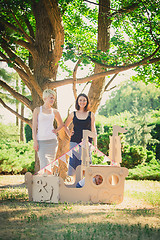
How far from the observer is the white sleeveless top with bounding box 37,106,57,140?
15.0ft

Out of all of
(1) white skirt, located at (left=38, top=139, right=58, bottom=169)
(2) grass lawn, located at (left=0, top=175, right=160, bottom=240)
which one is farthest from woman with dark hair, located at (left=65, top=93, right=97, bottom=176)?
(2) grass lawn, located at (left=0, top=175, right=160, bottom=240)

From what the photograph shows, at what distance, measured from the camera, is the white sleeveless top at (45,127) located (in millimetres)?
4559

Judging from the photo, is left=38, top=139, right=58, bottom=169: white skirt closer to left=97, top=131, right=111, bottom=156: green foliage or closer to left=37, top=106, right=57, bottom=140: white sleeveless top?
left=37, top=106, right=57, bottom=140: white sleeveless top

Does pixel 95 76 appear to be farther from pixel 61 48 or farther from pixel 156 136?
pixel 156 136

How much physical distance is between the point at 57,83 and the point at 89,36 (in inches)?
169

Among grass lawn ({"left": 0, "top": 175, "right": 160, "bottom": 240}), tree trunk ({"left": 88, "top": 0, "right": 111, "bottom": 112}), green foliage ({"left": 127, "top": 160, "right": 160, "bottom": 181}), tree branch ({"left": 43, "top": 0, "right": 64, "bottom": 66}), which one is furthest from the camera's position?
green foliage ({"left": 127, "top": 160, "right": 160, "bottom": 181})

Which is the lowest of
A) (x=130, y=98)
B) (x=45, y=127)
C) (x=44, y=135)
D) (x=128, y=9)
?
(x=44, y=135)

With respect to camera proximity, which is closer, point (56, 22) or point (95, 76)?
point (95, 76)

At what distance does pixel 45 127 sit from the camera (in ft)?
15.0

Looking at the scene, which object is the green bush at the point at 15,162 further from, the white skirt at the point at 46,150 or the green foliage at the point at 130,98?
the green foliage at the point at 130,98

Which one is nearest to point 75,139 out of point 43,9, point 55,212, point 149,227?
point 55,212

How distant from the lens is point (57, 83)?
6.37m

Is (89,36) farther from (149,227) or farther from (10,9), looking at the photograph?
(149,227)

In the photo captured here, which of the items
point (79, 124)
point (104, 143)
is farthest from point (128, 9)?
point (104, 143)
